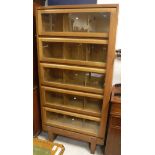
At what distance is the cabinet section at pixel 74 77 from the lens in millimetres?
1581

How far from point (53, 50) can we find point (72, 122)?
903 mm

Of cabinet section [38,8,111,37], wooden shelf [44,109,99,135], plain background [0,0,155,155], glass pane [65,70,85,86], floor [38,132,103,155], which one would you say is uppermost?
cabinet section [38,8,111,37]

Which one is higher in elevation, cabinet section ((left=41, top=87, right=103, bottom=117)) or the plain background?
the plain background

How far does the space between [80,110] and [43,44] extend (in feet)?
2.74

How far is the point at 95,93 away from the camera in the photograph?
62.4 inches

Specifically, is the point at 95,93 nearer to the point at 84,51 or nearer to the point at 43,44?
the point at 84,51

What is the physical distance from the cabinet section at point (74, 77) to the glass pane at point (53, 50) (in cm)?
16

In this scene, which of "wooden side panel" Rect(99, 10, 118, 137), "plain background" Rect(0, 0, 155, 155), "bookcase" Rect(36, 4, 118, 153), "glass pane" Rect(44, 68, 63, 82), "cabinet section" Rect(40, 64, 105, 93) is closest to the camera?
"plain background" Rect(0, 0, 155, 155)

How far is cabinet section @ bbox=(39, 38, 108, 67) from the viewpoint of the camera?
1583mm

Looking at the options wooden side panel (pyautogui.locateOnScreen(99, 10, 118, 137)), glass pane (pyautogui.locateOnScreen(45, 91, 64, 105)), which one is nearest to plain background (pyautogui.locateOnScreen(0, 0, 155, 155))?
wooden side panel (pyautogui.locateOnScreen(99, 10, 118, 137))

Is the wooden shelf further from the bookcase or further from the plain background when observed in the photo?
the plain background

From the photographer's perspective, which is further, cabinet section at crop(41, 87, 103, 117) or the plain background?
cabinet section at crop(41, 87, 103, 117)

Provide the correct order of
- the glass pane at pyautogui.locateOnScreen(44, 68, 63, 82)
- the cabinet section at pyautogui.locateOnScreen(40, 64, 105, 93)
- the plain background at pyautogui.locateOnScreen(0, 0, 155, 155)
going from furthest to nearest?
the glass pane at pyautogui.locateOnScreen(44, 68, 63, 82) < the cabinet section at pyautogui.locateOnScreen(40, 64, 105, 93) < the plain background at pyautogui.locateOnScreen(0, 0, 155, 155)
